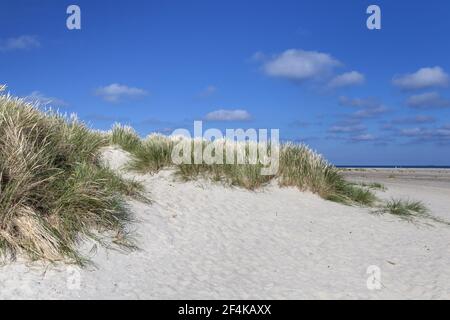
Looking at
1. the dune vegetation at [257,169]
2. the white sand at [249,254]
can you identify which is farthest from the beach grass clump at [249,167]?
the white sand at [249,254]

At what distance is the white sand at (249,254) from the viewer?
215 inches

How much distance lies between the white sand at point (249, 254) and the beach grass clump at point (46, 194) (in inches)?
11.3

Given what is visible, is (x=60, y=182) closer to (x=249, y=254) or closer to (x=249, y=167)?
(x=249, y=254)

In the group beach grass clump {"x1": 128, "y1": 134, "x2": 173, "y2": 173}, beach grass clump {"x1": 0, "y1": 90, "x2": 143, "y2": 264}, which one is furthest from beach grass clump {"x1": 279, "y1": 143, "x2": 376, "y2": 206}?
beach grass clump {"x1": 0, "y1": 90, "x2": 143, "y2": 264}

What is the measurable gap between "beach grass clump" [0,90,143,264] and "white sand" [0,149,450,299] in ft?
0.95

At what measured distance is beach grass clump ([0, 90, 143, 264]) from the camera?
17.7 feet

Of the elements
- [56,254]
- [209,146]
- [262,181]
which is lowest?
[56,254]

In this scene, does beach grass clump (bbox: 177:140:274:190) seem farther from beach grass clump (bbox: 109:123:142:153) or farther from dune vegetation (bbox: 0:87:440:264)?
beach grass clump (bbox: 109:123:142:153)

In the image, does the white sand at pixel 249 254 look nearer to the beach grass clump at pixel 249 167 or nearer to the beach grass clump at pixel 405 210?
the beach grass clump at pixel 249 167

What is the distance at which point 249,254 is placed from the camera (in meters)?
7.14
